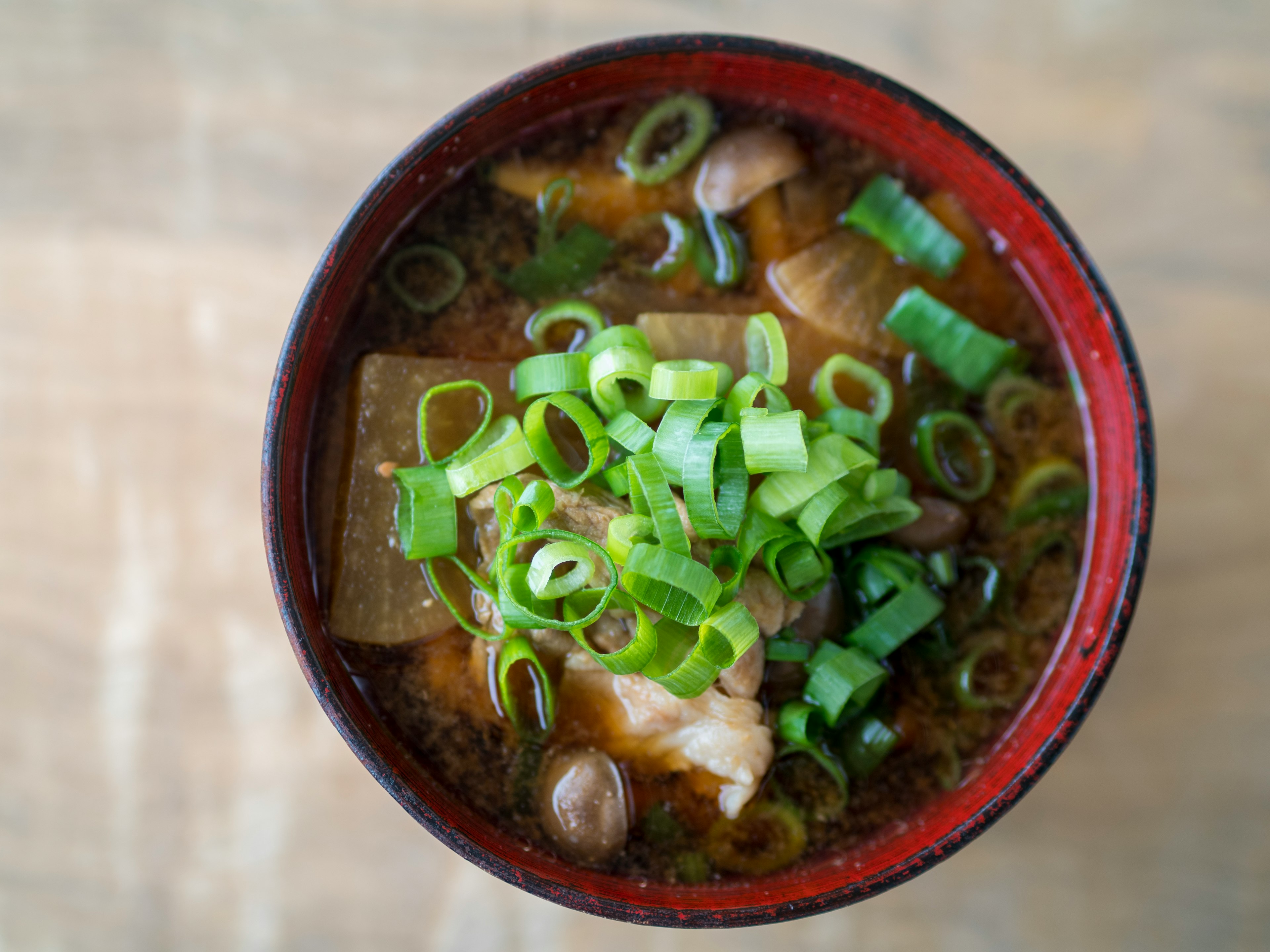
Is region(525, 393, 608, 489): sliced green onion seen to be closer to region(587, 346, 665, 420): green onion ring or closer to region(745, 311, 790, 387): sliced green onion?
region(587, 346, 665, 420): green onion ring

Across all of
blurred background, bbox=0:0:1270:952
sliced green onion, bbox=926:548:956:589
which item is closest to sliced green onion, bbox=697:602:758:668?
sliced green onion, bbox=926:548:956:589

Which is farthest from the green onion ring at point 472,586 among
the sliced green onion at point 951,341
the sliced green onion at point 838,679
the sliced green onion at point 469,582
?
the sliced green onion at point 951,341

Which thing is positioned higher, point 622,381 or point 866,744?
point 622,381

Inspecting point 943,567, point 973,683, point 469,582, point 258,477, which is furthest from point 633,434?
point 258,477

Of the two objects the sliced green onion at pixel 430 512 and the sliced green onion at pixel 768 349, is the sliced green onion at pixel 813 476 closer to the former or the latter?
the sliced green onion at pixel 768 349

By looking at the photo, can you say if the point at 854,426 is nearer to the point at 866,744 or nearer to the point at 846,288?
the point at 846,288

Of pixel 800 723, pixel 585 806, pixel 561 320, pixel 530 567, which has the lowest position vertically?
pixel 585 806
